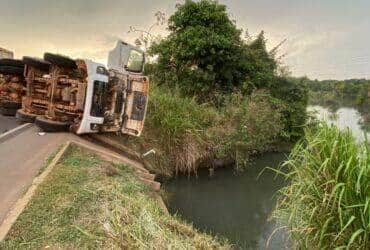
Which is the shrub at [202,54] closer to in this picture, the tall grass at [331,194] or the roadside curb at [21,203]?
the roadside curb at [21,203]

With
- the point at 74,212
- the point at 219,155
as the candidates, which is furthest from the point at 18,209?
the point at 219,155

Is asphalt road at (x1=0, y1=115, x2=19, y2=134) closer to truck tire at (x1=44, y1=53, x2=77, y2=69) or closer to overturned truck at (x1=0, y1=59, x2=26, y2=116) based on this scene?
overturned truck at (x1=0, y1=59, x2=26, y2=116)

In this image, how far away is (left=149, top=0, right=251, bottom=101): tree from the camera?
44.4ft

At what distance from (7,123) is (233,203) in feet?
16.5

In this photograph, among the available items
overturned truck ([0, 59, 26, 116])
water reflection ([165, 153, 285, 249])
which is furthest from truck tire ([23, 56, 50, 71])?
water reflection ([165, 153, 285, 249])

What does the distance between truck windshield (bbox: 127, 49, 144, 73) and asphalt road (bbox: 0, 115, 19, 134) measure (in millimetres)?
2651

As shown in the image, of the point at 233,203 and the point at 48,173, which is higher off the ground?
the point at 48,173

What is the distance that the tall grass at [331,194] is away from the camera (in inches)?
140

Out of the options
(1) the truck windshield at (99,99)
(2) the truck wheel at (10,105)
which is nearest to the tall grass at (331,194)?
(1) the truck windshield at (99,99)

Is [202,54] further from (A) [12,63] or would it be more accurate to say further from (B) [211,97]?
(A) [12,63]

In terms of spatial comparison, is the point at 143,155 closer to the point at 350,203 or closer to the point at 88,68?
the point at 88,68

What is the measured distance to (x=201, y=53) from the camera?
44.2ft

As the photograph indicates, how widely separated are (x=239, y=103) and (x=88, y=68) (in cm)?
593

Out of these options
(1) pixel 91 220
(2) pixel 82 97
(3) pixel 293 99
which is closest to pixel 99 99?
(2) pixel 82 97
